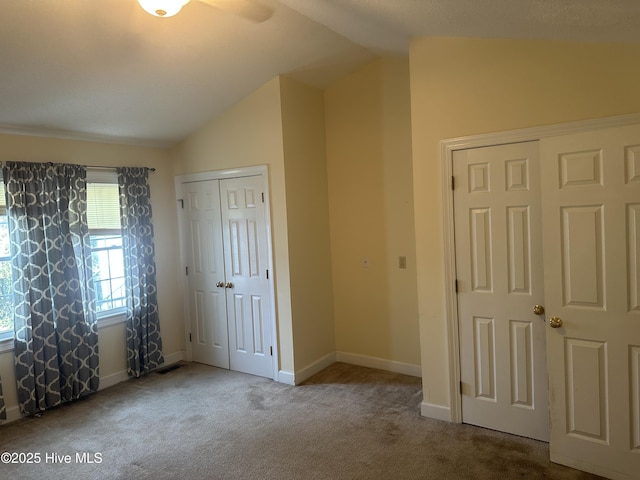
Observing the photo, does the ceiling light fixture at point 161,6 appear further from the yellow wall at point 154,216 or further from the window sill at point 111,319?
the window sill at point 111,319

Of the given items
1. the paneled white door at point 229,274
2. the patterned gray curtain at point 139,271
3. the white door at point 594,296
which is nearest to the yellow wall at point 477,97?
the white door at point 594,296

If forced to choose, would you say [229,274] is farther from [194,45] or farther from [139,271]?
[194,45]

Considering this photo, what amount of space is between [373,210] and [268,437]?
229 centimetres

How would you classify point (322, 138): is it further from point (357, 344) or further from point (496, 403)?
point (496, 403)

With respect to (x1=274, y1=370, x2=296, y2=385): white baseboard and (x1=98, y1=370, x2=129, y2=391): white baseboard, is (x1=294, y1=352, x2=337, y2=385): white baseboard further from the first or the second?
(x1=98, y1=370, x2=129, y2=391): white baseboard

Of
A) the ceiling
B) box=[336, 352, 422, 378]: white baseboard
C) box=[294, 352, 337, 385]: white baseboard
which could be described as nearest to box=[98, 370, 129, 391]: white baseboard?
box=[294, 352, 337, 385]: white baseboard

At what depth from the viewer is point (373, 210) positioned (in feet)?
13.9

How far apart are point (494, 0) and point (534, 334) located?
202cm

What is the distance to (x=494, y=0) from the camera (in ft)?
6.56

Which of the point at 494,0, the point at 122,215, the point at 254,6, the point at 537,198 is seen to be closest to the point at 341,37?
the point at 254,6

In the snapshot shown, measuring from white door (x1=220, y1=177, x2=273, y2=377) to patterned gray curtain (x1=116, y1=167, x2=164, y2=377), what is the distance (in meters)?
0.83

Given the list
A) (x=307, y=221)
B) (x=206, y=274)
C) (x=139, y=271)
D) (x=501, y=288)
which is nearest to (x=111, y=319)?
(x=139, y=271)

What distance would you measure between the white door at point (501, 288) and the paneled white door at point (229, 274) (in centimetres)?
191

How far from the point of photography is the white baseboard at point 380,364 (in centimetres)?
410
